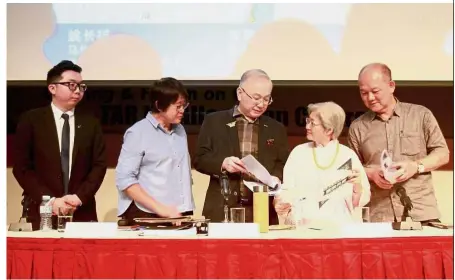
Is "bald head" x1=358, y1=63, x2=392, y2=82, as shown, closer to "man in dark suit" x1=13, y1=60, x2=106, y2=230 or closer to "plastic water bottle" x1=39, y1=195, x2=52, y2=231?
"man in dark suit" x1=13, y1=60, x2=106, y2=230

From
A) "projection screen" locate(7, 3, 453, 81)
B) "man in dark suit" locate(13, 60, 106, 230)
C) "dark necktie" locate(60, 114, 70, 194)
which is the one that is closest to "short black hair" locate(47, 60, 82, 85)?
"man in dark suit" locate(13, 60, 106, 230)

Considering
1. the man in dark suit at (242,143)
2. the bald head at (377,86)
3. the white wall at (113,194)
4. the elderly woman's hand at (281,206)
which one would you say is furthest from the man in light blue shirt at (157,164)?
the white wall at (113,194)

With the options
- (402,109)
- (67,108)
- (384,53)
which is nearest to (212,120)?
(67,108)

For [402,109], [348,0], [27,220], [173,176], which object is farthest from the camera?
[348,0]

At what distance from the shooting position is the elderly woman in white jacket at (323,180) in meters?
3.07

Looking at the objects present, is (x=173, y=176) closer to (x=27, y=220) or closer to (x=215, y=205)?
(x=215, y=205)

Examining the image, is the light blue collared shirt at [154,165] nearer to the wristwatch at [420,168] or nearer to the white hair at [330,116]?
the white hair at [330,116]

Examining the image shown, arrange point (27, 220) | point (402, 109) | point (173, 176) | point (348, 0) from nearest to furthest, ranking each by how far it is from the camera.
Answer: point (27, 220)
point (173, 176)
point (402, 109)
point (348, 0)

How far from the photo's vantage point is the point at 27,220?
3010mm

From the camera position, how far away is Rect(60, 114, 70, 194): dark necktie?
344 cm

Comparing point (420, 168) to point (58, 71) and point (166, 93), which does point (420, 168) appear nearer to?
point (166, 93)

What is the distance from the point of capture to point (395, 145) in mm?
3432

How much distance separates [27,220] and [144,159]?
2.13 ft

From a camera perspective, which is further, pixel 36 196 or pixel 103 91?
pixel 103 91
